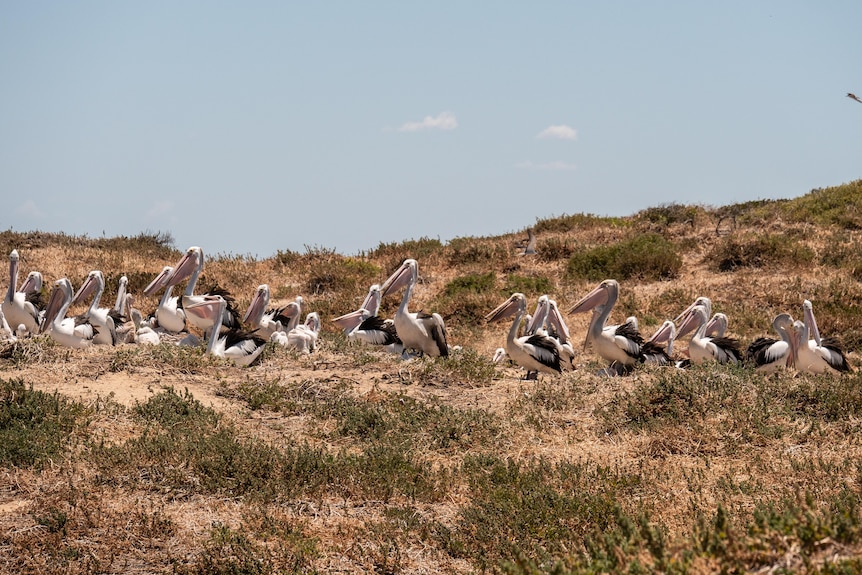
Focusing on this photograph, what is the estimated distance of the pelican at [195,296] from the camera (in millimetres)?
12180

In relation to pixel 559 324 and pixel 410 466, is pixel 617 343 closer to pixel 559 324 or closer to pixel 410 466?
pixel 559 324

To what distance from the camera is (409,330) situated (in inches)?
458

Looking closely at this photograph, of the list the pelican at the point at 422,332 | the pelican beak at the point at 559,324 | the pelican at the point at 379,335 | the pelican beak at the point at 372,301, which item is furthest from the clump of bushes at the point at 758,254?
the pelican at the point at 422,332

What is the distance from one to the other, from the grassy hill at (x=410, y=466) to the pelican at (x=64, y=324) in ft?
3.98

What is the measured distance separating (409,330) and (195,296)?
2.91 meters

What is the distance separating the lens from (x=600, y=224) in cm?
2273

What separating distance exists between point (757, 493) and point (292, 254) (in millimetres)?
15516

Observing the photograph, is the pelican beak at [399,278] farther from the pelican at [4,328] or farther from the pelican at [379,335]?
the pelican at [4,328]

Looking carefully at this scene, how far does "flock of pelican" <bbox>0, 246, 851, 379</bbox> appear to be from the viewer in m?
10.9

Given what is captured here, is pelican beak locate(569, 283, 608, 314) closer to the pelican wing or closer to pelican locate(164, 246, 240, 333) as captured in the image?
the pelican wing

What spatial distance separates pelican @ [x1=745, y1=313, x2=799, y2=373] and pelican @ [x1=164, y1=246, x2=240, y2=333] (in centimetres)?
656

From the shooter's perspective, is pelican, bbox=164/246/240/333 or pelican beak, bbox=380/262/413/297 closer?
pelican, bbox=164/246/240/333

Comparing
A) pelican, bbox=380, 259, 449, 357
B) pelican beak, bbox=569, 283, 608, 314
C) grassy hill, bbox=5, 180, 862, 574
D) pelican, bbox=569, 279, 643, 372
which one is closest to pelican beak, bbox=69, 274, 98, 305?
grassy hill, bbox=5, 180, 862, 574

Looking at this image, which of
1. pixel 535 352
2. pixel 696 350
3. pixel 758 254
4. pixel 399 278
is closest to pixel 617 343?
pixel 535 352
